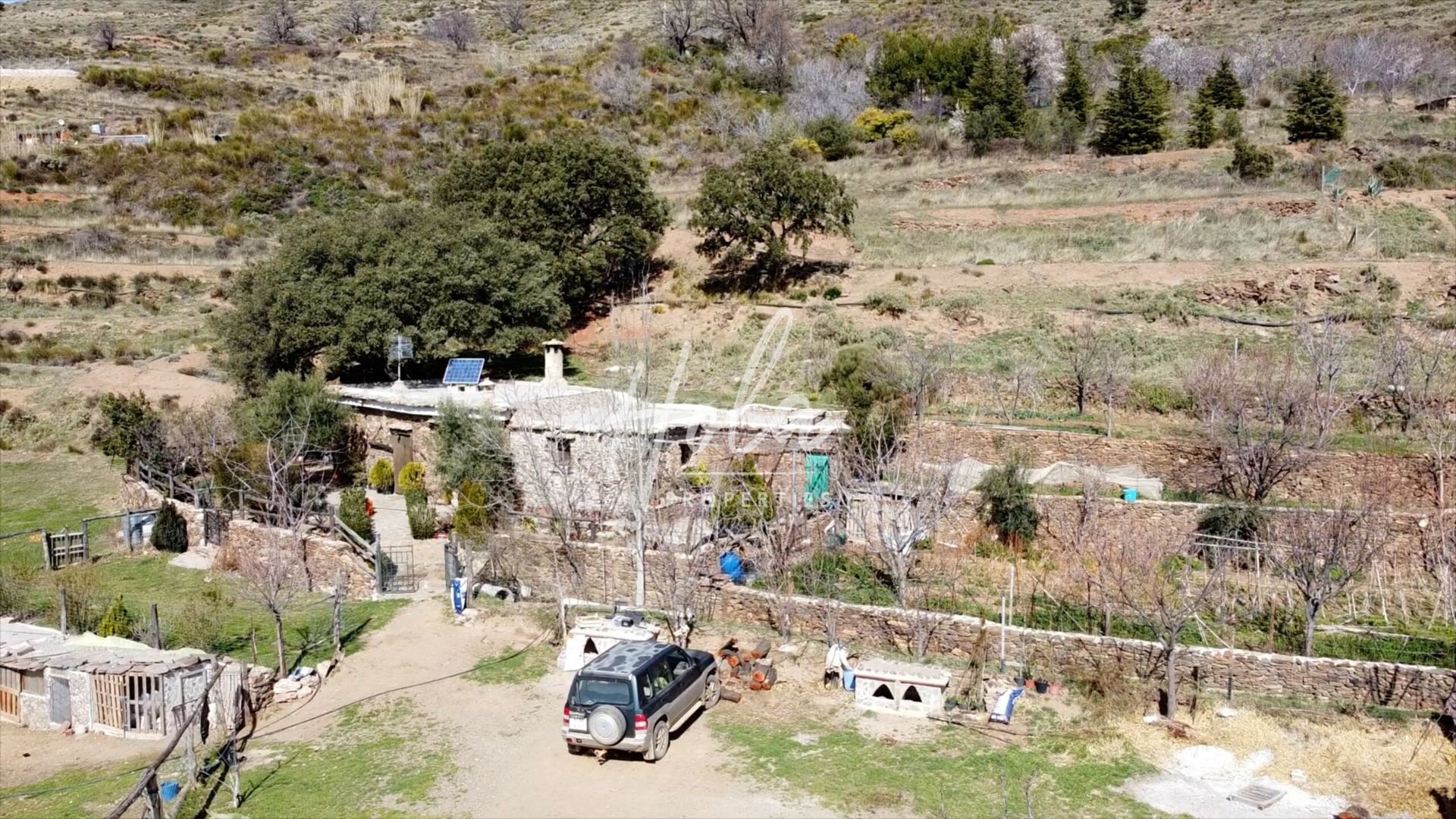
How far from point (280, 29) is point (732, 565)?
9025 cm

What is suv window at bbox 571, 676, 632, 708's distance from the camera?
13.9 meters

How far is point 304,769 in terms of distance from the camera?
14.5 metres

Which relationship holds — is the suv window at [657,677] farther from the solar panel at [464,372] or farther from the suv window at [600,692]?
the solar panel at [464,372]

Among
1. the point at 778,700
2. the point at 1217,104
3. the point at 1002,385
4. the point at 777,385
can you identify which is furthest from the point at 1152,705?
the point at 1217,104

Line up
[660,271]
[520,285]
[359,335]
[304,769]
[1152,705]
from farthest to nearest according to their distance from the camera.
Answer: [660,271] → [520,285] → [359,335] → [1152,705] → [304,769]

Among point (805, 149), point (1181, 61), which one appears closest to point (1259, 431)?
point (805, 149)

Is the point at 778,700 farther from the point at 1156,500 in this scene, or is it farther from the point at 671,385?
the point at 671,385

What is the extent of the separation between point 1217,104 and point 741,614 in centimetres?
4952

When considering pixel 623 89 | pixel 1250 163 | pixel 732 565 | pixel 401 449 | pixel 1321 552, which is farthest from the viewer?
pixel 623 89

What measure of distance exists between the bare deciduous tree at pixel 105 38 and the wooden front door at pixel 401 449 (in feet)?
247

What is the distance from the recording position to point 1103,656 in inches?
645

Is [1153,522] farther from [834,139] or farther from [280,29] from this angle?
[280,29]

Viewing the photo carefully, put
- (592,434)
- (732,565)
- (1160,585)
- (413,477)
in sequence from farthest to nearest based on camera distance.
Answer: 1. (413,477)
2. (592,434)
3. (732,565)
4. (1160,585)

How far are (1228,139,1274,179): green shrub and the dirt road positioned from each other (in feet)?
133
